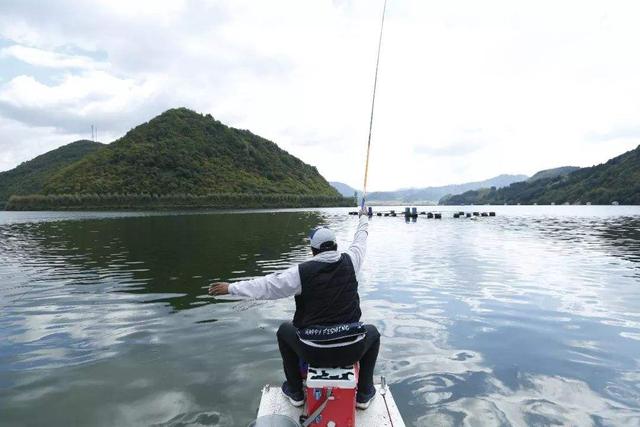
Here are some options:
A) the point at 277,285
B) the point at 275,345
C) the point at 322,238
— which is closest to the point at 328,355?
the point at 277,285

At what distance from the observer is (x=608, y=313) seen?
587 inches

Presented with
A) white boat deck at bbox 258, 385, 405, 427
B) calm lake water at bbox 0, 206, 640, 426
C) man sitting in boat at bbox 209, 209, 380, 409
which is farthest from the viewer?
calm lake water at bbox 0, 206, 640, 426

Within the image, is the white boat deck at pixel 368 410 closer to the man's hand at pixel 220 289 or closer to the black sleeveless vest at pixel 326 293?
the black sleeveless vest at pixel 326 293

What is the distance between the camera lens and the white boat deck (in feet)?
19.8

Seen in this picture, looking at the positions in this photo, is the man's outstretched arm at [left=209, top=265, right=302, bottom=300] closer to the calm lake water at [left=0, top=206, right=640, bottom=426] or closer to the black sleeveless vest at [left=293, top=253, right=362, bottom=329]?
the black sleeveless vest at [left=293, top=253, right=362, bottom=329]

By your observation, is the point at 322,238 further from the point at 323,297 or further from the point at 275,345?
the point at 275,345

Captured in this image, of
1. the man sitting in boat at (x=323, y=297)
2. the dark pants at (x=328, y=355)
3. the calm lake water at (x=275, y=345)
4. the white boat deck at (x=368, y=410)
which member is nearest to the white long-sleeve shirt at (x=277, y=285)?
the man sitting in boat at (x=323, y=297)

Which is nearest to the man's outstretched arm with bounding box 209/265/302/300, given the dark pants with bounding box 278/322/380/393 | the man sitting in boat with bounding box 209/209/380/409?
the man sitting in boat with bounding box 209/209/380/409

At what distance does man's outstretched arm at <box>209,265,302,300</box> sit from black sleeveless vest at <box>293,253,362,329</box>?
0.10 m

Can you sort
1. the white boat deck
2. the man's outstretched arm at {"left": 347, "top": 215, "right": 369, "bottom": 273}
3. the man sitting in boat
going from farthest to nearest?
the man's outstretched arm at {"left": 347, "top": 215, "right": 369, "bottom": 273} < the white boat deck < the man sitting in boat

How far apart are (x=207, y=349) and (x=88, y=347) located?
128 inches

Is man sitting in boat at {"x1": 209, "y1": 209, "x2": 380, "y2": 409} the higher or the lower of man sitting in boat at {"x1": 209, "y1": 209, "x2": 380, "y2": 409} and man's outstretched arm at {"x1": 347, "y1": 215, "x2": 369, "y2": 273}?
the lower

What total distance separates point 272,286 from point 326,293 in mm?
745

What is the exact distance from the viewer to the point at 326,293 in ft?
19.1
